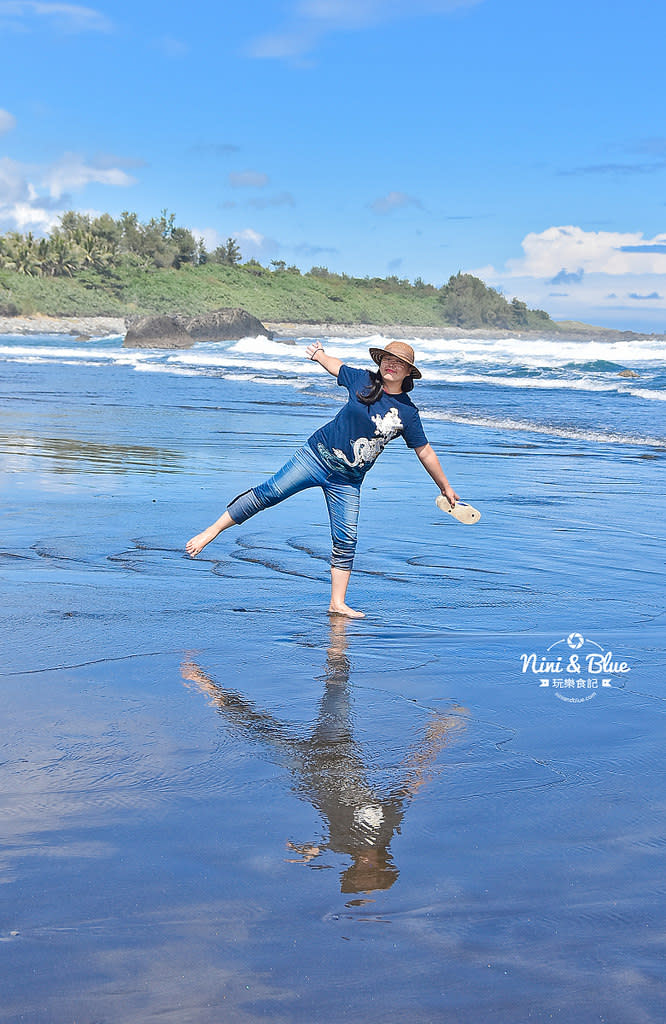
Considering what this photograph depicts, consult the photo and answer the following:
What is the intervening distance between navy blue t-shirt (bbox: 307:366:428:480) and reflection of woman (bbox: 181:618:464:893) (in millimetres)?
1498

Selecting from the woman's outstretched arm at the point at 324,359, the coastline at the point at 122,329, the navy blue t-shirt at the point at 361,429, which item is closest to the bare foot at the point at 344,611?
the navy blue t-shirt at the point at 361,429

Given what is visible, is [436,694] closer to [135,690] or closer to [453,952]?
[135,690]

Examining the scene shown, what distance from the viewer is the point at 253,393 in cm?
2278

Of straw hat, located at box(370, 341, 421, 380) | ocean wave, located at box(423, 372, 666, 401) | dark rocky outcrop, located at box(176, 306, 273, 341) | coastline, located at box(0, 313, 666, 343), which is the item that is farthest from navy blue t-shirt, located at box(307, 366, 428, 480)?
coastline, located at box(0, 313, 666, 343)

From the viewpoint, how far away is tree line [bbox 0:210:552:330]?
91.2 meters

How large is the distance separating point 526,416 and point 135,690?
1560 cm

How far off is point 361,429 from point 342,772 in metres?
2.41

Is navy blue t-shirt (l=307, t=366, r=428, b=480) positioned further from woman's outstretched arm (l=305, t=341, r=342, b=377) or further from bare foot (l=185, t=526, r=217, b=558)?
bare foot (l=185, t=526, r=217, b=558)

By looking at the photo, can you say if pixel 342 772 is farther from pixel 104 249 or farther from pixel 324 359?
pixel 104 249

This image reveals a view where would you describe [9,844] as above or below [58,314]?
below

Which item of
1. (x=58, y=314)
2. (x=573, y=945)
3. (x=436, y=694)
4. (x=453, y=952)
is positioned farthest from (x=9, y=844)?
(x=58, y=314)

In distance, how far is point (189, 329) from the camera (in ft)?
189

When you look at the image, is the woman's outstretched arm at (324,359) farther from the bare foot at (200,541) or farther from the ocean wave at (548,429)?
the ocean wave at (548,429)

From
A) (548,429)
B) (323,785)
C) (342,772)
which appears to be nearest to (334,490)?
(342,772)
